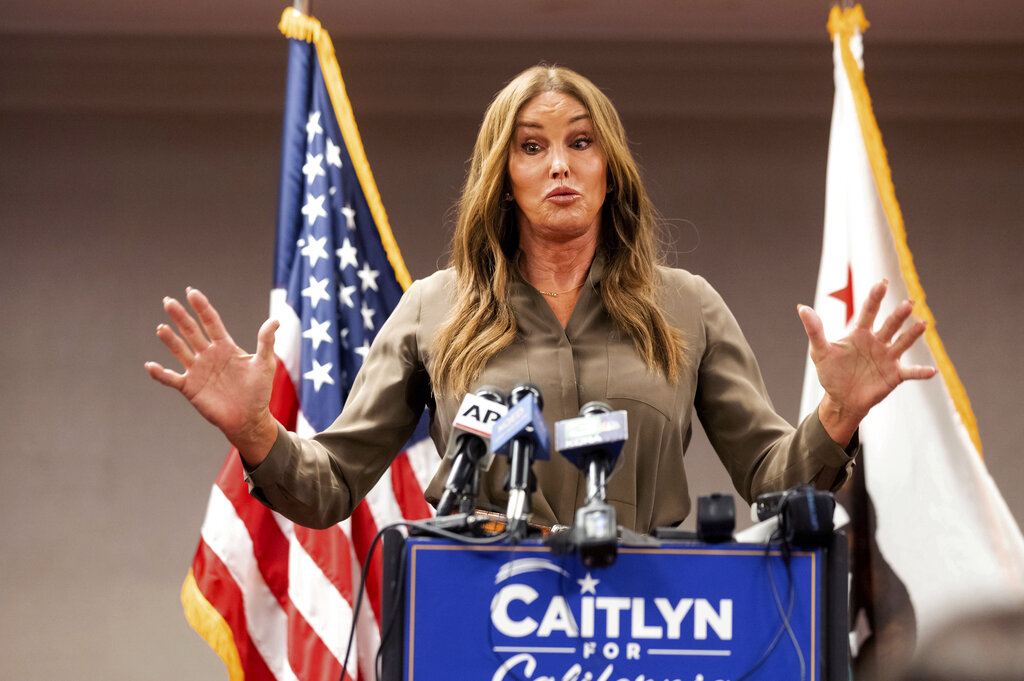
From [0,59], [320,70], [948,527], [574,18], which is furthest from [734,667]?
[0,59]

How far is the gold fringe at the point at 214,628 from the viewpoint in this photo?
2.81 m

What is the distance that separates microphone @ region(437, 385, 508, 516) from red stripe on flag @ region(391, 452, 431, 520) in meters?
1.87

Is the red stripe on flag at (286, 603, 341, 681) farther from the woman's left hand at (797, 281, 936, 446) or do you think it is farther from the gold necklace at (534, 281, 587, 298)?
the woman's left hand at (797, 281, 936, 446)

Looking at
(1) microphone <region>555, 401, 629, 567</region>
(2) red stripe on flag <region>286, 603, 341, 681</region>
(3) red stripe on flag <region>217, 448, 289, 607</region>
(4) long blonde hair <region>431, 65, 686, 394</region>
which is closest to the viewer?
(1) microphone <region>555, 401, 629, 567</region>

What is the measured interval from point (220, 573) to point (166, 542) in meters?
1.29

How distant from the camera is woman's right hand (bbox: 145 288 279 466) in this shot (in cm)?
142

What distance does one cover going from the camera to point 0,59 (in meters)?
4.25

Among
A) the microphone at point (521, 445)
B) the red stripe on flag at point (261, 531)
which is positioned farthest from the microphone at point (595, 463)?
the red stripe on flag at point (261, 531)

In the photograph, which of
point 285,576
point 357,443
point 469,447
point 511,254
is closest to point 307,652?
point 285,576

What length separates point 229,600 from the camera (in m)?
2.86

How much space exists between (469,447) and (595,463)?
0.16 metres

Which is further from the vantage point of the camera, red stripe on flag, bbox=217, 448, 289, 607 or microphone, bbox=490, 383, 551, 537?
red stripe on flag, bbox=217, 448, 289, 607

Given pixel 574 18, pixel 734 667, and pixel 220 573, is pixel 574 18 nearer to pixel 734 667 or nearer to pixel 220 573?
pixel 220 573

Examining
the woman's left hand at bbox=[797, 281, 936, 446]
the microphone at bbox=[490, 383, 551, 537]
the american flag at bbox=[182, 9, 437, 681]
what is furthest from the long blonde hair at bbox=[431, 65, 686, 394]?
the american flag at bbox=[182, 9, 437, 681]
